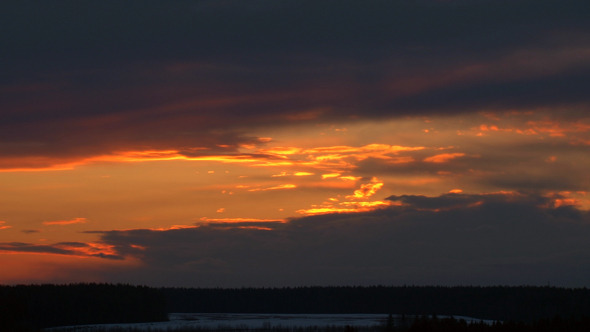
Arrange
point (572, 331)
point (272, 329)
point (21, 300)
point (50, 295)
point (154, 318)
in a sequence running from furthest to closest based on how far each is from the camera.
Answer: point (154, 318), point (50, 295), point (21, 300), point (272, 329), point (572, 331)

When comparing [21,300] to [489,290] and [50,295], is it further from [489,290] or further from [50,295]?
[489,290]

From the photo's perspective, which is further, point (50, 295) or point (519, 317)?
point (519, 317)

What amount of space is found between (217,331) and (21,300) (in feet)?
122

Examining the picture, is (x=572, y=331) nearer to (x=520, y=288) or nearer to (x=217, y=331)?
(x=217, y=331)

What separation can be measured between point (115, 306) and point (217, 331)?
4820 centimetres

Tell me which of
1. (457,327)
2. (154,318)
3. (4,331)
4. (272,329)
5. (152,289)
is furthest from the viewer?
(152,289)

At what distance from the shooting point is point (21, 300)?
128 metres

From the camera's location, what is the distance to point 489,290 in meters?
192

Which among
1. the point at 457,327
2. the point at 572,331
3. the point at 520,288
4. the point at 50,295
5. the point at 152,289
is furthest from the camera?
the point at 520,288

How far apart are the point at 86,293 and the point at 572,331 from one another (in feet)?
343

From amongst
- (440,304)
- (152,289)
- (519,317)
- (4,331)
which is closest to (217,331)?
(4,331)

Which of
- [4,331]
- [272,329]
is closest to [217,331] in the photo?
[272,329]

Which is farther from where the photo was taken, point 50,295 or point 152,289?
point 152,289

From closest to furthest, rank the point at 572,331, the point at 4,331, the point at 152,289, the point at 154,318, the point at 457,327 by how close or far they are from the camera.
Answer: the point at 572,331 < the point at 457,327 < the point at 4,331 < the point at 154,318 < the point at 152,289
